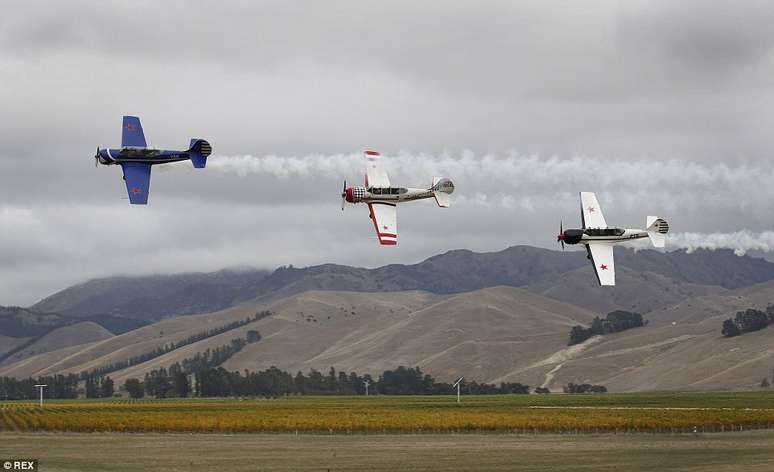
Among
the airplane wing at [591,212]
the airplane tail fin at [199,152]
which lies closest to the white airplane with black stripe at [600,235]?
the airplane wing at [591,212]

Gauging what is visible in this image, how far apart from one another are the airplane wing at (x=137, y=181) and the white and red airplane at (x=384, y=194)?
774 inches

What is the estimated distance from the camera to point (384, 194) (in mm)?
117312

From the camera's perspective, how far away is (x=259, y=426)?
482ft

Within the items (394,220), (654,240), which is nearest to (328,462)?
(394,220)

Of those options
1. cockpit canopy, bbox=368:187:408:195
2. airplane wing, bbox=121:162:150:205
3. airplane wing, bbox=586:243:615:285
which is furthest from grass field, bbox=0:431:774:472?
cockpit canopy, bbox=368:187:408:195

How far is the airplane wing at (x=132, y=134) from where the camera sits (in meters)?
118

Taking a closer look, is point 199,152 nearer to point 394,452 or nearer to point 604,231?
point 394,452

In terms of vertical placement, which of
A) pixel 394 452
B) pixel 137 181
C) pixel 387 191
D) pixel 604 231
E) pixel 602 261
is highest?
pixel 137 181

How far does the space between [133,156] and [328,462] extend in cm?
3841

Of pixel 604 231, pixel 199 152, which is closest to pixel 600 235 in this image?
pixel 604 231

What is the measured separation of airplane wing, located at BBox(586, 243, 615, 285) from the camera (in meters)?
117

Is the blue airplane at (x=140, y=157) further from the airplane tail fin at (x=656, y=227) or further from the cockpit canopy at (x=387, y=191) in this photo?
the airplane tail fin at (x=656, y=227)

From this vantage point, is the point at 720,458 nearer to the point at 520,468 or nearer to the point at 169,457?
the point at 520,468

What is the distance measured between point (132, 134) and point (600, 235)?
51.7m
